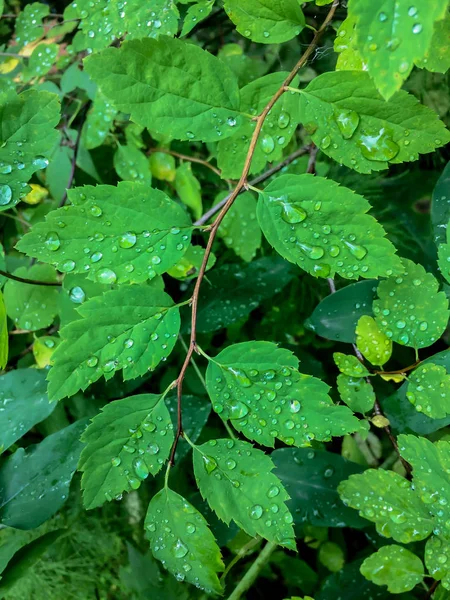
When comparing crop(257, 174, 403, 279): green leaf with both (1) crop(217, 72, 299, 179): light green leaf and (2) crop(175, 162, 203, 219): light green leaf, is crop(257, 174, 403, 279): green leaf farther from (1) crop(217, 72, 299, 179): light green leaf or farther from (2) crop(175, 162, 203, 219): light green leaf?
(2) crop(175, 162, 203, 219): light green leaf

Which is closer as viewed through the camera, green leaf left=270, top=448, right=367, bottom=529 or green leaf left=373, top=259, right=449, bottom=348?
green leaf left=373, top=259, right=449, bottom=348

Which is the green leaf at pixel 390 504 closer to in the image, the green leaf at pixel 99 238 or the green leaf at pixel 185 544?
the green leaf at pixel 185 544

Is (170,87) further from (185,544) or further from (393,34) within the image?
(185,544)

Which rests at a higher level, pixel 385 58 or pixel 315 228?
pixel 385 58

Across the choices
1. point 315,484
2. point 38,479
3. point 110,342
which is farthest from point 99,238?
point 315,484

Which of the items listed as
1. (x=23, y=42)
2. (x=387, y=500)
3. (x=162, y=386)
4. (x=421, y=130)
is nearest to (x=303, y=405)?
(x=387, y=500)

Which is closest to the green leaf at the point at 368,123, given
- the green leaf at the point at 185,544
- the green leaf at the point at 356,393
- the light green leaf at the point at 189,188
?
the green leaf at the point at 356,393

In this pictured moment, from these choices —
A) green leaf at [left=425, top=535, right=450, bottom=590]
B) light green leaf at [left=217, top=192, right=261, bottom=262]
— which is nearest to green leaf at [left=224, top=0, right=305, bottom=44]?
light green leaf at [left=217, top=192, right=261, bottom=262]

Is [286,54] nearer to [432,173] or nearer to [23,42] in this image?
[432,173]
